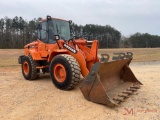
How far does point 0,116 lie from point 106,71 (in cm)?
311

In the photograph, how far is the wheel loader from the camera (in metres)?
5.33

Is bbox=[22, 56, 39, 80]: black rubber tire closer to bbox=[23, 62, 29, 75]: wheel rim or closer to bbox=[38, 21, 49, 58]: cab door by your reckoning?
bbox=[23, 62, 29, 75]: wheel rim

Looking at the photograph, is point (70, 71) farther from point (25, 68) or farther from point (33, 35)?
point (33, 35)

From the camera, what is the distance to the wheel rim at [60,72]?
6.42 m

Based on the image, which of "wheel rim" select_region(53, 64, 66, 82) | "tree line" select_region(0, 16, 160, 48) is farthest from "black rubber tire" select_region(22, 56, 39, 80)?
"tree line" select_region(0, 16, 160, 48)

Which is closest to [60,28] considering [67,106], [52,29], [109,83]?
[52,29]

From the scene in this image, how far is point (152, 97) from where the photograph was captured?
19.4 ft

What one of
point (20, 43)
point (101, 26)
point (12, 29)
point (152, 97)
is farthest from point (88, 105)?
point (101, 26)

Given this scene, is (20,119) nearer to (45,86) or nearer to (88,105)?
(88,105)

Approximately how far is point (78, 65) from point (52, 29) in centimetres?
218

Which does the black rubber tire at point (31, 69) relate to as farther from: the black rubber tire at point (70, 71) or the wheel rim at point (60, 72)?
the black rubber tire at point (70, 71)

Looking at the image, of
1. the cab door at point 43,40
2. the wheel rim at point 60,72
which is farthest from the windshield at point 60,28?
the wheel rim at point 60,72

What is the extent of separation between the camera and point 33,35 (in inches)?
2060

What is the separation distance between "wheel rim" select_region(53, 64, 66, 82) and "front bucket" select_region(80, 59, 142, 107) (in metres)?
1.18
